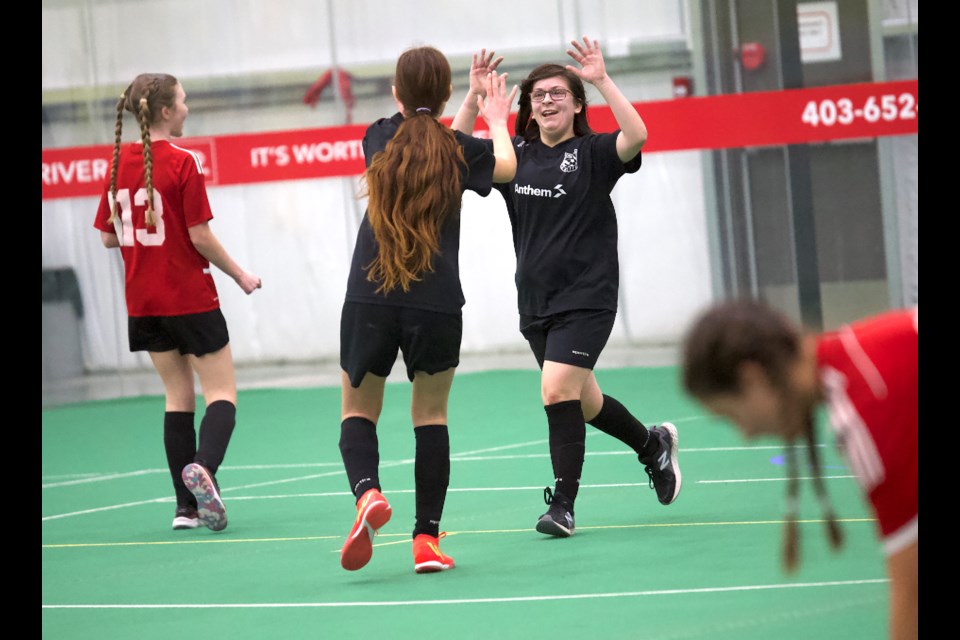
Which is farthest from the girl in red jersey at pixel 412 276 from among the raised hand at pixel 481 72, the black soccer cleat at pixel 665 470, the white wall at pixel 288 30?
the white wall at pixel 288 30

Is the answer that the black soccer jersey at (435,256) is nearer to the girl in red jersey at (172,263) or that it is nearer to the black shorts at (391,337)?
the black shorts at (391,337)

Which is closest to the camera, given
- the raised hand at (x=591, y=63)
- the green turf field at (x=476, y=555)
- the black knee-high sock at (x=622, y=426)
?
the green turf field at (x=476, y=555)

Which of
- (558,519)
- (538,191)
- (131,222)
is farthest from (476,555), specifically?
(131,222)

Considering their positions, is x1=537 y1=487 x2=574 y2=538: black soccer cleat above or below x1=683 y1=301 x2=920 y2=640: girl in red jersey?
below

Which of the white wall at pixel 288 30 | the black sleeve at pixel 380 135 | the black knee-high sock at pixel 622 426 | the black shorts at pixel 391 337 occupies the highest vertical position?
the white wall at pixel 288 30

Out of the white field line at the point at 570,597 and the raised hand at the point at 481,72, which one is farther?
the raised hand at the point at 481,72

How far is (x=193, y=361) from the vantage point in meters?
6.35

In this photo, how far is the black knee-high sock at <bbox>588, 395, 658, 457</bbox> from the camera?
6035 millimetres

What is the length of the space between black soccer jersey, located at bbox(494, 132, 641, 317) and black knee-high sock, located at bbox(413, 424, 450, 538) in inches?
37.1

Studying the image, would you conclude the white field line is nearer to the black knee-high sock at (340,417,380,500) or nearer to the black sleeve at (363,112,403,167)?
the black knee-high sock at (340,417,380,500)

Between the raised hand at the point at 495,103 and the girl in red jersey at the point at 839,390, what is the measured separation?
2712mm

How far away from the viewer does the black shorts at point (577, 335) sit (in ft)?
18.6

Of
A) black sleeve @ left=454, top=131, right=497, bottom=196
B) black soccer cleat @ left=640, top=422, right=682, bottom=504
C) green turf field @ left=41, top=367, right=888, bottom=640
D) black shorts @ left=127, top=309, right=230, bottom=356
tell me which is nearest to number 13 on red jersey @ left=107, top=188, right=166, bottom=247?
black shorts @ left=127, top=309, right=230, bottom=356

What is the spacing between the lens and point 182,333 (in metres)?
6.25
